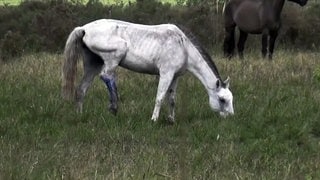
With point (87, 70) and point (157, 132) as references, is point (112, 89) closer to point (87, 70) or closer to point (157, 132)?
point (87, 70)


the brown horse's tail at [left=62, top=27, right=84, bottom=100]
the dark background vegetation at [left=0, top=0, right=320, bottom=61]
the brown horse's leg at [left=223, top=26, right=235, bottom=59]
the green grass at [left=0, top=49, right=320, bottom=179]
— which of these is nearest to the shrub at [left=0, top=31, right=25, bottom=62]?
the dark background vegetation at [left=0, top=0, right=320, bottom=61]

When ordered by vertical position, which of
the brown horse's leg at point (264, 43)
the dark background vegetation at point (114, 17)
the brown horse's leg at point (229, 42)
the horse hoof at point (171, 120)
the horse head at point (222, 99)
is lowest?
the dark background vegetation at point (114, 17)

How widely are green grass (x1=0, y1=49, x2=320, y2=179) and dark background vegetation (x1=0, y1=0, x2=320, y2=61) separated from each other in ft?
33.8

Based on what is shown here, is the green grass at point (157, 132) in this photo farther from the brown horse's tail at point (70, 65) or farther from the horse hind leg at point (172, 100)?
the brown horse's tail at point (70, 65)

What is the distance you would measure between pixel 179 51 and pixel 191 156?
2298 millimetres

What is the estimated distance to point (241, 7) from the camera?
647 inches

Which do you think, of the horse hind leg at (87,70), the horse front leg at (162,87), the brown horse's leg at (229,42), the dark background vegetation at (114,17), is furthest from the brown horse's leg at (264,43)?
the horse front leg at (162,87)

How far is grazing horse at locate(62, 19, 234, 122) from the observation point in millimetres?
8656

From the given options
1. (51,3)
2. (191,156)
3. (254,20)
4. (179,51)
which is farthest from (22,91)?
(51,3)

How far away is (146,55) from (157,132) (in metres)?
1.19

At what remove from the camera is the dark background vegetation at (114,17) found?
2230cm

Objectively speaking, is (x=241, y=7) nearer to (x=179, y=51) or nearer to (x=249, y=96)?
(x=249, y=96)

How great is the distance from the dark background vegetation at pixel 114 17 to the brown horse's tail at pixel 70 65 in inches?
455

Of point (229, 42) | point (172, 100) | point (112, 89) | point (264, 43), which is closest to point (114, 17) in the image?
point (229, 42)
